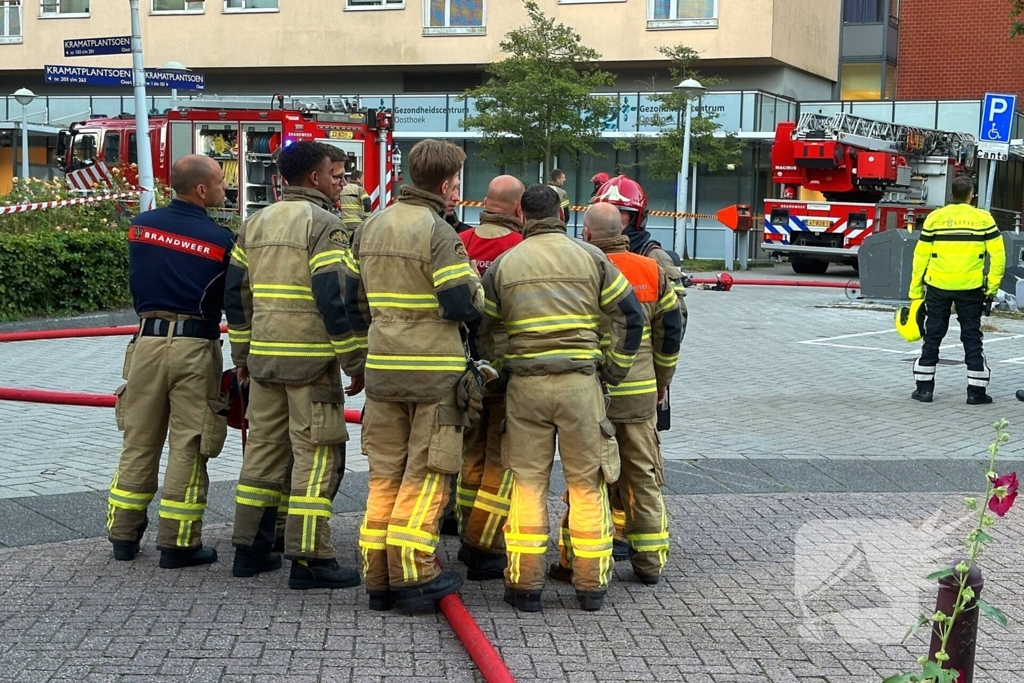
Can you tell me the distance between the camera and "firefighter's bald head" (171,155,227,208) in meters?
5.76

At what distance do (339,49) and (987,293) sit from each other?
28.5m

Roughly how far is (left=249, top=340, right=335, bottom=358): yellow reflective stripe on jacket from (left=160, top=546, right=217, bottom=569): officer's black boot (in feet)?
3.27

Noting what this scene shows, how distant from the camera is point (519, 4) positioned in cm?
3516

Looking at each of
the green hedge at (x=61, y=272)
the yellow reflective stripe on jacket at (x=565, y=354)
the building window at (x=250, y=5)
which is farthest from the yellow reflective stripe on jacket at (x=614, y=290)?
the building window at (x=250, y=5)

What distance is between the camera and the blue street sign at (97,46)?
14766 mm

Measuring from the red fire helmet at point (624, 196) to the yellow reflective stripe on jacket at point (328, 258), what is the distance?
4.60 ft

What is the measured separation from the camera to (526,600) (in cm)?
527

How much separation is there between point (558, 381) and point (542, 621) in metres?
0.95

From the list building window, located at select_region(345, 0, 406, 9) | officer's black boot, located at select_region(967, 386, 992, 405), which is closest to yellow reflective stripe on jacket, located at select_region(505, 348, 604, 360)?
officer's black boot, located at select_region(967, 386, 992, 405)

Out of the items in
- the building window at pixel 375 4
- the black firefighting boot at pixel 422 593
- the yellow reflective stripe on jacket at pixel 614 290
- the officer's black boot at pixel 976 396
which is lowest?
the officer's black boot at pixel 976 396

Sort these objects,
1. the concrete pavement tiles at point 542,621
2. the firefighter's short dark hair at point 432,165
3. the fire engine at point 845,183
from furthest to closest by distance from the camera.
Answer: the fire engine at point 845,183 → the firefighter's short dark hair at point 432,165 → the concrete pavement tiles at point 542,621

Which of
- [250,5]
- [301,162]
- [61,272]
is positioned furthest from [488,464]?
[250,5]

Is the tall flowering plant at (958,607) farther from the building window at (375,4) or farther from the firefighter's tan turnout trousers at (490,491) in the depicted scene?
the building window at (375,4)

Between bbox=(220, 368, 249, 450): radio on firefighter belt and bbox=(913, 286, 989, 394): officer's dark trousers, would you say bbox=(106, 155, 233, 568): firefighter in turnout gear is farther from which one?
bbox=(913, 286, 989, 394): officer's dark trousers
